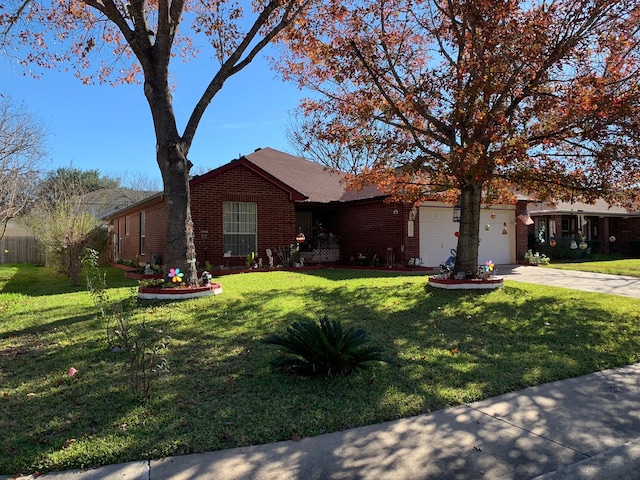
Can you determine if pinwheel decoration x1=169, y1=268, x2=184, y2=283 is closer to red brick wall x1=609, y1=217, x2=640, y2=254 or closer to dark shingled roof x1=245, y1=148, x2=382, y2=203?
dark shingled roof x1=245, y1=148, x2=382, y2=203

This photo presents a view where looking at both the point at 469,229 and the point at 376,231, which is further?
the point at 376,231

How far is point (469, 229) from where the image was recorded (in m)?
10.6

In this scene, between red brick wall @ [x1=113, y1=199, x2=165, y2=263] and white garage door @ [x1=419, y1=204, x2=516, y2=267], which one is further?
white garage door @ [x1=419, y1=204, x2=516, y2=267]

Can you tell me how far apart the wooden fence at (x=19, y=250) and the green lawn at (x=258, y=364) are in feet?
77.9

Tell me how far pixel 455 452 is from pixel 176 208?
23.8ft

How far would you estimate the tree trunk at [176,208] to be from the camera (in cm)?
915

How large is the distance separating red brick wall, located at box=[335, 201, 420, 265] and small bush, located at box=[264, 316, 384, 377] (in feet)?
35.6

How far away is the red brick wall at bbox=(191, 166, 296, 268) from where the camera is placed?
14.3m

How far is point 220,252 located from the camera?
48.0 ft

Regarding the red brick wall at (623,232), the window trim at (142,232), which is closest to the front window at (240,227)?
the window trim at (142,232)

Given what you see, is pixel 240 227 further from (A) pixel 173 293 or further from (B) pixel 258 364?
(B) pixel 258 364

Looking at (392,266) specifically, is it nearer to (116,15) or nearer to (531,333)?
(531,333)

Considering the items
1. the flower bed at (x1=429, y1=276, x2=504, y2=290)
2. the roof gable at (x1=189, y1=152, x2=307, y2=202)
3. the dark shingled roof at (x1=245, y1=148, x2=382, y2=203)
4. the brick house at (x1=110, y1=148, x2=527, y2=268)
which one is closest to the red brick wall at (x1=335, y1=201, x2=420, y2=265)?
the brick house at (x1=110, y1=148, x2=527, y2=268)

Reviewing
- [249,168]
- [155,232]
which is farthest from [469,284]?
[155,232]
